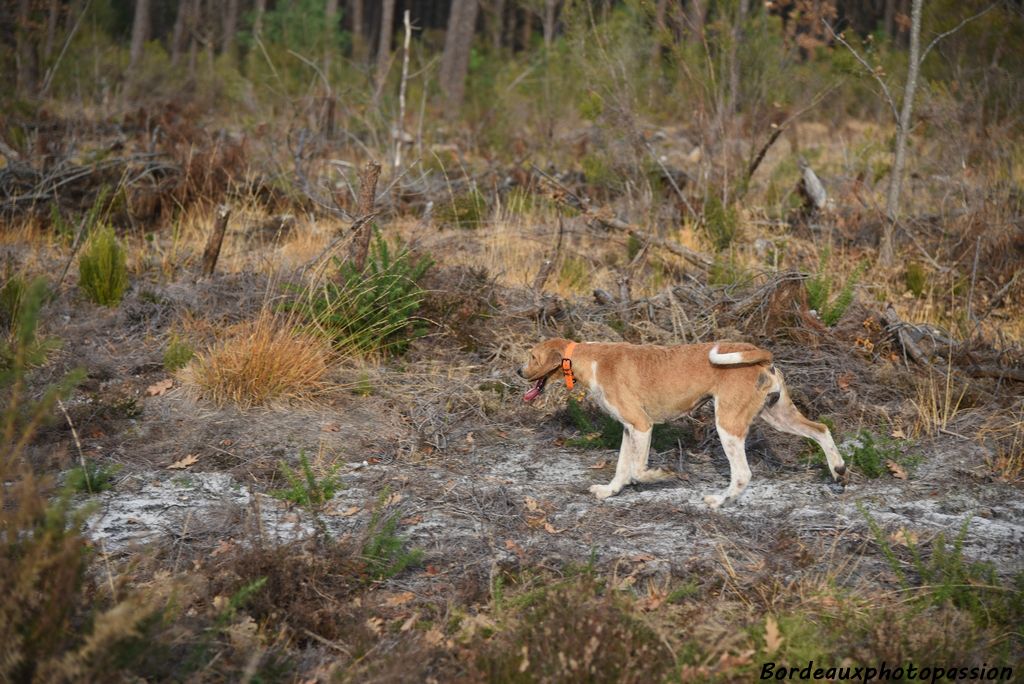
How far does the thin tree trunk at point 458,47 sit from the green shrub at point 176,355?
545 inches

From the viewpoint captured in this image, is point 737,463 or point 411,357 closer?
point 737,463

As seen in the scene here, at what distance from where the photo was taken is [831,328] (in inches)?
312

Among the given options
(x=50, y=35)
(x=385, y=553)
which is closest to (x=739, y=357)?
(x=385, y=553)

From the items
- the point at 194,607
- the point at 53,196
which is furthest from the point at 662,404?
the point at 53,196

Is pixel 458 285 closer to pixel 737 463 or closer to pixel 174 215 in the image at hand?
pixel 737 463

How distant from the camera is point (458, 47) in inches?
825

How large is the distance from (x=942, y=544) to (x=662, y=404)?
176 centimetres

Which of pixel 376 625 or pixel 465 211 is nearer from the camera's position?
pixel 376 625

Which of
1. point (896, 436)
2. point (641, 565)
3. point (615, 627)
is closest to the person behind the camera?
point (615, 627)

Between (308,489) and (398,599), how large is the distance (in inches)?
49.9

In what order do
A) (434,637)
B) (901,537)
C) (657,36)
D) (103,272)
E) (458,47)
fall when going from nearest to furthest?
(434,637)
(901,537)
(103,272)
(657,36)
(458,47)

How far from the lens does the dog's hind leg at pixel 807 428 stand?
234 inches

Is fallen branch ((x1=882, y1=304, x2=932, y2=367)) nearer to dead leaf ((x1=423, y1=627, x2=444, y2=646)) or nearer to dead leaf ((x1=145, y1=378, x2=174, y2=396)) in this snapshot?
dead leaf ((x1=423, y1=627, x2=444, y2=646))

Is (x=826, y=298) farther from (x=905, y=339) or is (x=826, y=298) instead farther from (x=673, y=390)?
(x=673, y=390)
